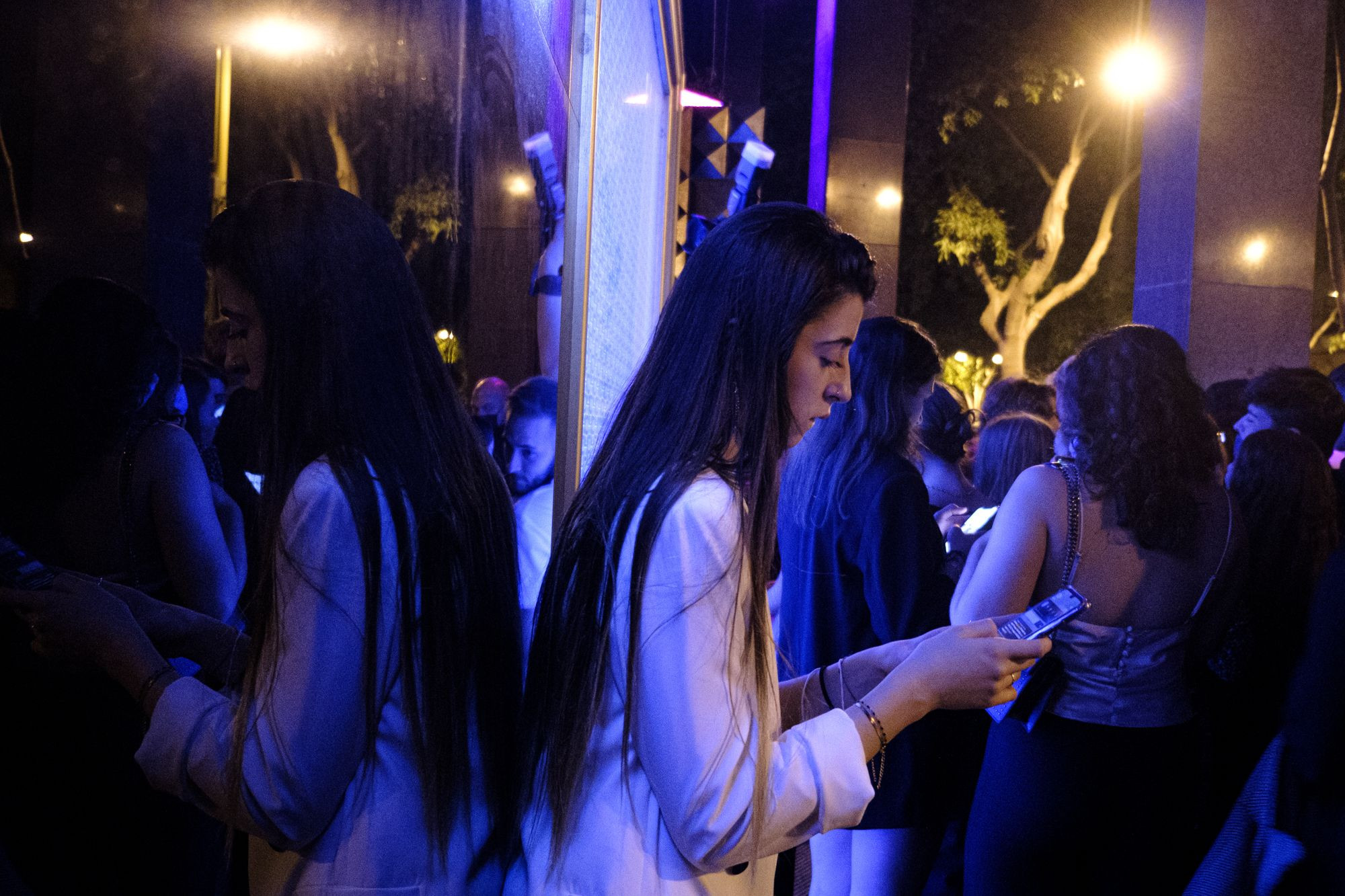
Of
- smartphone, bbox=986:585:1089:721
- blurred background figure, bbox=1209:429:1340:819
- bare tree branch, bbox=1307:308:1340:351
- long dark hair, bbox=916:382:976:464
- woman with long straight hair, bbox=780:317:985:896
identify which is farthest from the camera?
bare tree branch, bbox=1307:308:1340:351

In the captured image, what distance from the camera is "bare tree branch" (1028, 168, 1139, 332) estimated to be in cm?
2308

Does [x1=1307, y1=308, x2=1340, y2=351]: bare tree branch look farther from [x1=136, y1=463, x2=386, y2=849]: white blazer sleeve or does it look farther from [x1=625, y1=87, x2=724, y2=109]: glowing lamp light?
[x1=136, y1=463, x2=386, y2=849]: white blazer sleeve

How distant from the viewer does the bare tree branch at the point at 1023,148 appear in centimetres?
2217

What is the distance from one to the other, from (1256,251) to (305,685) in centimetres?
755

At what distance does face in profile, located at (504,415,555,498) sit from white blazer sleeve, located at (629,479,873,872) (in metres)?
0.46

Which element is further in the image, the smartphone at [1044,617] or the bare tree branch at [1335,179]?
the bare tree branch at [1335,179]

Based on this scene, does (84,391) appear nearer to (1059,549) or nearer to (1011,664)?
(1011,664)

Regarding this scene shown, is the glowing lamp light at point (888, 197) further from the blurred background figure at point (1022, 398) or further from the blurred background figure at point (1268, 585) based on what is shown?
the blurred background figure at point (1268, 585)

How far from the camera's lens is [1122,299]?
2448 cm

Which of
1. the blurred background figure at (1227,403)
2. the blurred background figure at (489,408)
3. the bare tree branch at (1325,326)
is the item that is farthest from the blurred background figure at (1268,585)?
the bare tree branch at (1325,326)

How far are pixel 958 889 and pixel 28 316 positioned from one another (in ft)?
15.2

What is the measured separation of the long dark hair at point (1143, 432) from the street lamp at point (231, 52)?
7.96ft

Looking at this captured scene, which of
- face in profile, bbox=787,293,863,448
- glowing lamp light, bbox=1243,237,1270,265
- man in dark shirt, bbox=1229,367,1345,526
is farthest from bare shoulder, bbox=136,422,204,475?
glowing lamp light, bbox=1243,237,1270,265

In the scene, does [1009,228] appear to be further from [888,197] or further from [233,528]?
[233,528]
